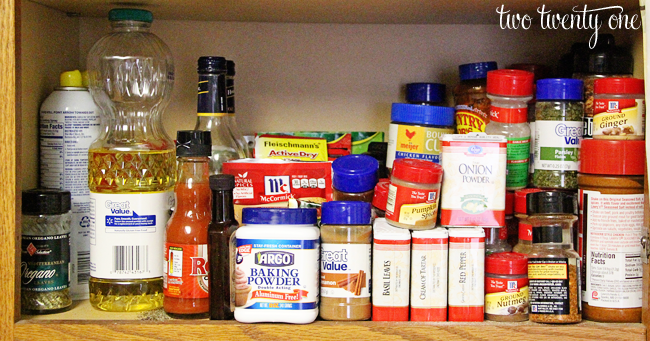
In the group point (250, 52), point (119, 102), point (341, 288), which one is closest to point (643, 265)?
point (341, 288)

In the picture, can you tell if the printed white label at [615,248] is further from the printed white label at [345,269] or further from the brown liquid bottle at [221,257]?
the brown liquid bottle at [221,257]

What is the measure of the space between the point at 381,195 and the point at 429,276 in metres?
0.14

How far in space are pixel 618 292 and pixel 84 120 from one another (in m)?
0.84

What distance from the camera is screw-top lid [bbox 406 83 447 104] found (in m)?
1.11

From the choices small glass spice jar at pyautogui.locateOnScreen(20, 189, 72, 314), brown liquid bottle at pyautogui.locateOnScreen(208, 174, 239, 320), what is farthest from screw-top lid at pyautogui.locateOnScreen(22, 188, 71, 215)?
brown liquid bottle at pyautogui.locateOnScreen(208, 174, 239, 320)

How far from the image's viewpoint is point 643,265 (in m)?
0.86

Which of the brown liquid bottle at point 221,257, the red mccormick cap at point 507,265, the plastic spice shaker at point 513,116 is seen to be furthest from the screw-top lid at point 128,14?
the red mccormick cap at point 507,265

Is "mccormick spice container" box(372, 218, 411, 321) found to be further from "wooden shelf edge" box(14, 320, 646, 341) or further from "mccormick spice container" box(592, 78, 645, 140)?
"mccormick spice container" box(592, 78, 645, 140)

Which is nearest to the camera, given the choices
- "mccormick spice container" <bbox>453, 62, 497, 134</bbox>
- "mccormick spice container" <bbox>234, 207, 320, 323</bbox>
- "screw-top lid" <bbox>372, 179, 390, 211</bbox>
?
"mccormick spice container" <bbox>234, 207, 320, 323</bbox>

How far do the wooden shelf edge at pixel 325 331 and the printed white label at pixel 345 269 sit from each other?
0.04 meters

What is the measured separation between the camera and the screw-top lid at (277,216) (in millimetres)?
827

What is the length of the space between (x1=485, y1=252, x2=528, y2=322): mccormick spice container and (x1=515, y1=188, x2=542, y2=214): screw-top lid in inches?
3.0

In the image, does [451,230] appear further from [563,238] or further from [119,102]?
[119,102]

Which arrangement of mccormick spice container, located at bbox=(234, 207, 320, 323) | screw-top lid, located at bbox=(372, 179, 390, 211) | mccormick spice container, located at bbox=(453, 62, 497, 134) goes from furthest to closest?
mccormick spice container, located at bbox=(453, 62, 497, 134) < screw-top lid, located at bbox=(372, 179, 390, 211) < mccormick spice container, located at bbox=(234, 207, 320, 323)
